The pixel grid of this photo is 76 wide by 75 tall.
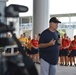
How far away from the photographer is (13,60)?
82.8 inches

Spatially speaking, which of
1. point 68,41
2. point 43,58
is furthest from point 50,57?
point 68,41

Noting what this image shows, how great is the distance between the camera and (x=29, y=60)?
2217mm

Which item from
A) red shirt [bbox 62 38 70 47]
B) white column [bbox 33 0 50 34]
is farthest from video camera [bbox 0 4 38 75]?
white column [bbox 33 0 50 34]

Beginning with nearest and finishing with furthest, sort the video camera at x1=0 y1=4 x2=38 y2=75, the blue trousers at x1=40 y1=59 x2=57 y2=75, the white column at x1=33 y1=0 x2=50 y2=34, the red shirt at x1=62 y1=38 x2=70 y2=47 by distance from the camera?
the video camera at x1=0 y1=4 x2=38 y2=75 → the blue trousers at x1=40 y1=59 x2=57 y2=75 → the red shirt at x1=62 y1=38 x2=70 y2=47 → the white column at x1=33 y1=0 x2=50 y2=34

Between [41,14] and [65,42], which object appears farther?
[41,14]

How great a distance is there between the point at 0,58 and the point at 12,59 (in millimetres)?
97

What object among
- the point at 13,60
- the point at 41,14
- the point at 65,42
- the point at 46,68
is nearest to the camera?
the point at 13,60

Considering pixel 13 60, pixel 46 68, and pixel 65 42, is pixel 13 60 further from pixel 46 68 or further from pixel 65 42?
pixel 65 42

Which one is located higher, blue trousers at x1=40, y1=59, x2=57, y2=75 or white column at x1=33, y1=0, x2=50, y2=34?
white column at x1=33, y1=0, x2=50, y2=34

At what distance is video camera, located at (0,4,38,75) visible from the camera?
2084 millimetres

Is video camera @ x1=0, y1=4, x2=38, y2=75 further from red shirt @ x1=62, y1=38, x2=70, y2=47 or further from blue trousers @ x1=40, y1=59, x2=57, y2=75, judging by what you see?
red shirt @ x1=62, y1=38, x2=70, y2=47

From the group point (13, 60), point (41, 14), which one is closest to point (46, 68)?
point (13, 60)

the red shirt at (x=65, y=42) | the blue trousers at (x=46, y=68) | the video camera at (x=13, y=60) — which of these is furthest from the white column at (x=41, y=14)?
the video camera at (x=13, y=60)

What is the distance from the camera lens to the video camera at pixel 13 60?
208cm
